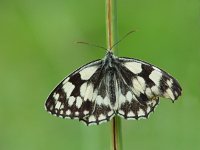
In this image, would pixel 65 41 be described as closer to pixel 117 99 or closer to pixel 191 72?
pixel 191 72

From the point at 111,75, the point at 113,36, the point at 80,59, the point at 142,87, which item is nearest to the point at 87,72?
the point at 111,75

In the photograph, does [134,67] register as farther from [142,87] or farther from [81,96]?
[81,96]

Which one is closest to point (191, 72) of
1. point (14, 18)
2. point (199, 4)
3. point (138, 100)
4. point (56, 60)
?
point (199, 4)

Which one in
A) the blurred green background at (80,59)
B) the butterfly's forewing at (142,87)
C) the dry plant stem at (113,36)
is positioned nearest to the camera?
the dry plant stem at (113,36)

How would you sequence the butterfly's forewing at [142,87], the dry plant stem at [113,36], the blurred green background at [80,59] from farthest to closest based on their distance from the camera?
1. the blurred green background at [80,59]
2. the butterfly's forewing at [142,87]
3. the dry plant stem at [113,36]

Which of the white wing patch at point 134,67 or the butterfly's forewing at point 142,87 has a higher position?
the white wing patch at point 134,67

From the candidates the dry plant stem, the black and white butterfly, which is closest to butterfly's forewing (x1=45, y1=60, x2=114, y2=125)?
the black and white butterfly

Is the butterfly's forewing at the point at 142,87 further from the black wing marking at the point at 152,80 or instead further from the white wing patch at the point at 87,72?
the white wing patch at the point at 87,72

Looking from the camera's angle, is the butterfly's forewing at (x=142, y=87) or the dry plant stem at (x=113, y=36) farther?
the butterfly's forewing at (x=142, y=87)

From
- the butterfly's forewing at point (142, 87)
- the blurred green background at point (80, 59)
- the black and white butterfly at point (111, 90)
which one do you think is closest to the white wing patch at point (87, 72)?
the black and white butterfly at point (111, 90)
